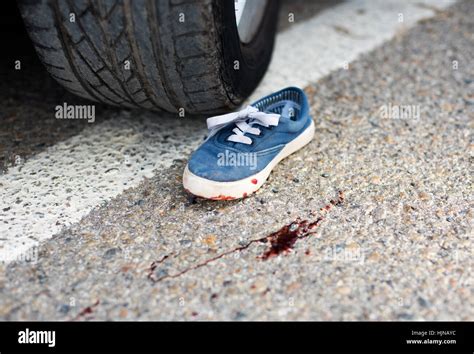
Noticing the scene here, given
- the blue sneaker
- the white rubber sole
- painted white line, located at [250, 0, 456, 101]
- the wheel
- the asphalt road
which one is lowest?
the asphalt road

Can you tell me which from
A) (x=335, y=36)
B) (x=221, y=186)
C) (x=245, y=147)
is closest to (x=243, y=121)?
(x=245, y=147)

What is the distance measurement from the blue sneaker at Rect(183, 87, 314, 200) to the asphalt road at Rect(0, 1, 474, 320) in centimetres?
5

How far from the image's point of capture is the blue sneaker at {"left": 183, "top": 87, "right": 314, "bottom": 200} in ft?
5.67

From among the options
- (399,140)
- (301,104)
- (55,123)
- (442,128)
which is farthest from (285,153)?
(55,123)

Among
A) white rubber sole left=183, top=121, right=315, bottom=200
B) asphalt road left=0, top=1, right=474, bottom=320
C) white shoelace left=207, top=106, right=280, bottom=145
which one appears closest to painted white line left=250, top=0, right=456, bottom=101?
asphalt road left=0, top=1, right=474, bottom=320

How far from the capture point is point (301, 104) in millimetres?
→ 2014

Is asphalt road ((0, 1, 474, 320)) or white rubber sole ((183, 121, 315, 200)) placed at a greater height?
white rubber sole ((183, 121, 315, 200))

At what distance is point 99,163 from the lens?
195cm

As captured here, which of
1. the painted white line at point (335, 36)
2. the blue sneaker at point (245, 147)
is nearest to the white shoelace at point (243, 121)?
the blue sneaker at point (245, 147)

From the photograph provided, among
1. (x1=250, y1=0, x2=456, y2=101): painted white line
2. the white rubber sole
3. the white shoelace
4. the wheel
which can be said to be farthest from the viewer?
(x1=250, y1=0, x2=456, y2=101): painted white line

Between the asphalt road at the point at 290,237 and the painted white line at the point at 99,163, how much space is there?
0.06 ft

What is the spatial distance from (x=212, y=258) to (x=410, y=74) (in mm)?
1470

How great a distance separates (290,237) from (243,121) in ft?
1.46

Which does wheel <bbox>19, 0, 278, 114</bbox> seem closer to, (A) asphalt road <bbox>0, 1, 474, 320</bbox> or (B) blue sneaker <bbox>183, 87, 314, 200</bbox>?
(B) blue sneaker <bbox>183, 87, 314, 200</bbox>
